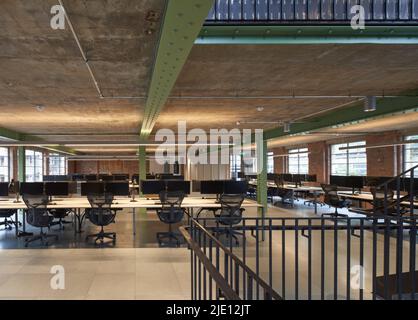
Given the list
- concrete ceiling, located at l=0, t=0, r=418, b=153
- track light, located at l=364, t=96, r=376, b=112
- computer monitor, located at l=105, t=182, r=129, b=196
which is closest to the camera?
concrete ceiling, located at l=0, t=0, r=418, b=153

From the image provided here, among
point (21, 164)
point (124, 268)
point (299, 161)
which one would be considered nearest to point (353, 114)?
point (124, 268)

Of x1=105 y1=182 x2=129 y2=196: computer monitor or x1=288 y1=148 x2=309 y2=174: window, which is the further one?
x1=288 y1=148 x2=309 y2=174: window

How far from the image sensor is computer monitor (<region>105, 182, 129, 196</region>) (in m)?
8.13

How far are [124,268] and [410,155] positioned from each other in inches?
400

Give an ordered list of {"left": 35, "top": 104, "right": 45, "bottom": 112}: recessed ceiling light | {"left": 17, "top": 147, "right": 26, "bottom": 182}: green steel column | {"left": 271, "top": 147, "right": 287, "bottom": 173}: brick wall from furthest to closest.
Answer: {"left": 271, "top": 147, "right": 287, "bottom": 173}: brick wall, {"left": 17, "top": 147, "right": 26, "bottom": 182}: green steel column, {"left": 35, "top": 104, "right": 45, "bottom": 112}: recessed ceiling light

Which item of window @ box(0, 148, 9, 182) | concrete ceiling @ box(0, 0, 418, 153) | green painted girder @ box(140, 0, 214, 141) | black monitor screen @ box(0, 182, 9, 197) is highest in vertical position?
concrete ceiling @ box(0, 0, 418, 153)

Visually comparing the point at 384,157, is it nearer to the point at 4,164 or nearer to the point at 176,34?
the point at 176,34

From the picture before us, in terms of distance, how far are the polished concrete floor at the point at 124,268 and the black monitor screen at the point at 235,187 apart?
134 cm

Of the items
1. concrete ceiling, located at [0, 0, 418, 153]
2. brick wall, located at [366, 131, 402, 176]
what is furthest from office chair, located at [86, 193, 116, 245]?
brick wall, located at [366, 131, 402, 176]

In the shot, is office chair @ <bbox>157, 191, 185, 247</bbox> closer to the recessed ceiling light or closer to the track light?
the recessed ceiling light

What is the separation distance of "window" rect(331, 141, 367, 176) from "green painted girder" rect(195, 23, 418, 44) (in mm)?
10083

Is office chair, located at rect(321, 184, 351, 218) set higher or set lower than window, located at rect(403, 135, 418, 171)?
lower
